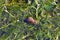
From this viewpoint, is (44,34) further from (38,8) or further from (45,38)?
A: (38,8)

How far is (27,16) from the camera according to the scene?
925 mm

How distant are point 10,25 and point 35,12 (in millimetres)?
131

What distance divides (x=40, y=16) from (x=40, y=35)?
0.29ft

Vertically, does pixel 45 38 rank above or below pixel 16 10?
below

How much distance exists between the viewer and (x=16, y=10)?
0.94 meters

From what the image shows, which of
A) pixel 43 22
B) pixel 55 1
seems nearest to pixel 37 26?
pixel 43 22

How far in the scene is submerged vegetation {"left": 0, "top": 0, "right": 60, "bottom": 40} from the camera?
2.98 ft

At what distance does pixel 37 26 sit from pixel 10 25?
0.41 feet

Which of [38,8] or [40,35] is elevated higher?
[38,8]

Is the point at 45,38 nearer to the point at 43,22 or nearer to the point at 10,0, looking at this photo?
the point at 43,22

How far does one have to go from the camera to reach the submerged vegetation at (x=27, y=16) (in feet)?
2.98

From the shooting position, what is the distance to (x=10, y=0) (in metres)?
0.96

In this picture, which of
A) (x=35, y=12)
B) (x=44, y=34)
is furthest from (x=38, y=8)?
(x=44, y=34)

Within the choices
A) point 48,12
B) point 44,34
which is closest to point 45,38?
point 44,34
